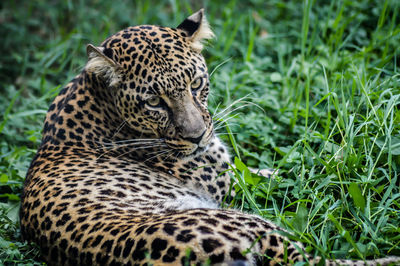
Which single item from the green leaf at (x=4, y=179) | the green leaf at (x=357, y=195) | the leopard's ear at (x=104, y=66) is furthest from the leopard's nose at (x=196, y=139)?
the green leaf at (x=4, y=179)

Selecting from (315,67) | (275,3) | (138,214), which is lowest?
(138,214)

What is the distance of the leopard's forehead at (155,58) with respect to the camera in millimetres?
4133

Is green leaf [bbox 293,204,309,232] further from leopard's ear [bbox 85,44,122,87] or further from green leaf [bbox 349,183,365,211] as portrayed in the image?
leopard's ear [bbox 85,44,122,87]

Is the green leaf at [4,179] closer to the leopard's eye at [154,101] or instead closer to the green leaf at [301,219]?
the leopard's eye at [154,101]

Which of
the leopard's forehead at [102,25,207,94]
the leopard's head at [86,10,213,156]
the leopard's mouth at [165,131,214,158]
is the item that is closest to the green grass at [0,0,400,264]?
the leopard's mouth at [165,131,214,158]

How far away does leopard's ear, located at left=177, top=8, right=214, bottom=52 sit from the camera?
448 cm

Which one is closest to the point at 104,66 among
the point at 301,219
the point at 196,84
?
the point at 196,84

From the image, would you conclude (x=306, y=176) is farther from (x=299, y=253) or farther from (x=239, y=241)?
(x=239, y=241)

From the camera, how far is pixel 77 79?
4.64m

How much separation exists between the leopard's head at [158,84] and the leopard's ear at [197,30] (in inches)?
4.7

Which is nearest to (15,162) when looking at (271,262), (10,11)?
(271,262)

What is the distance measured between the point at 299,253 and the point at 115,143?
6.69 ft

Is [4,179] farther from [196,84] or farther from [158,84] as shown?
[196,84]

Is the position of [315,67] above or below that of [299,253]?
above
